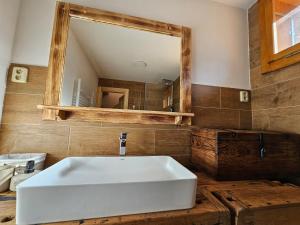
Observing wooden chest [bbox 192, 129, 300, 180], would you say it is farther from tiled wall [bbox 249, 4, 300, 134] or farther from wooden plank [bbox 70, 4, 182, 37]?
wooden plank [bbox 70, 4, 182, 37]

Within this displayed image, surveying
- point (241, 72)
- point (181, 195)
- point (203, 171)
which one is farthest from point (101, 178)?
point (241, 72)

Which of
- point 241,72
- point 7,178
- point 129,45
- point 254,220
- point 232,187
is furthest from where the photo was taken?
point 241,72

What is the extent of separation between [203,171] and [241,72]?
37.0 inches

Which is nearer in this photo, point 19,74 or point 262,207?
point 262,207

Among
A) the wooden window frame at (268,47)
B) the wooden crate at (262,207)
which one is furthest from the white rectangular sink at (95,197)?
the wooden window frame at (268,47)

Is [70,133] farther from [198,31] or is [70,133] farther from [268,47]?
[268,47]

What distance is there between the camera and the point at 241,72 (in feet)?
4.42

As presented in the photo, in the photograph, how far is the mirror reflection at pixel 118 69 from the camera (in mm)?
1006

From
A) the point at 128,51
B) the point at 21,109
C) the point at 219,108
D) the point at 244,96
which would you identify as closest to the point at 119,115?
the point at 128,51

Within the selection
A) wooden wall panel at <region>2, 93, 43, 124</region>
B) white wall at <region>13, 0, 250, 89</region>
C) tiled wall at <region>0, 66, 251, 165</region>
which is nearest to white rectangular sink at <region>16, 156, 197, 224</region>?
tiled wall at <region>0, 66, 251, 165</region>

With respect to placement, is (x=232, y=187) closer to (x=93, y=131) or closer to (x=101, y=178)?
(x=101, y=178)

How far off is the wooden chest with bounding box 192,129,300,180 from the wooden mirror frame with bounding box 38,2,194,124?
29 cm

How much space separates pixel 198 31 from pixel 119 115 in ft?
3.13

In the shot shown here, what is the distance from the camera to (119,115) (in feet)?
3.39
